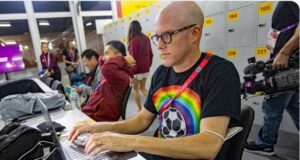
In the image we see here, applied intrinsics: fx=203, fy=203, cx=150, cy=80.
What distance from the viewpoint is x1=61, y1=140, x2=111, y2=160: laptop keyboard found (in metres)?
0.75

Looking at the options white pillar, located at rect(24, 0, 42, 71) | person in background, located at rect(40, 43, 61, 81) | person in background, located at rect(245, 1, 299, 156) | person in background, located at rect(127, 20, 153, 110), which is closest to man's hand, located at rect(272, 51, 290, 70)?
person in background, located at rect(245, 1, 299, 156)

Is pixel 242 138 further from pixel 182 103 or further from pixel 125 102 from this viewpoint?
pixel 125 102

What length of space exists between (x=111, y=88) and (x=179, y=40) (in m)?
0.90

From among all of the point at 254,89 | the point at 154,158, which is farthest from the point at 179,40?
the point at 254,89

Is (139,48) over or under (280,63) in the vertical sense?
over

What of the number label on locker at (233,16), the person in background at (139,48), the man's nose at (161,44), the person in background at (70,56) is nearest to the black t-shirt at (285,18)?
the number label on locker at (233,16)

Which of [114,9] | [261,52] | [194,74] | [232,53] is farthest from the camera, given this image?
[114,9]

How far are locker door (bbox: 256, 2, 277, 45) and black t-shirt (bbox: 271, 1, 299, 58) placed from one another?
53 cm

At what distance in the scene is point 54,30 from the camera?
20.5 ft

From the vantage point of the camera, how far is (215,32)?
2836 millimetres

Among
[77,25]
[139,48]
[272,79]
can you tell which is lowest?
[272,79]

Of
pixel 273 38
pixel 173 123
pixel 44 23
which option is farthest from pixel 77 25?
pixel 173 123

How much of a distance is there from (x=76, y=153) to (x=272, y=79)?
63.4 inches

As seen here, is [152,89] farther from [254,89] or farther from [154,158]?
[254,89]
